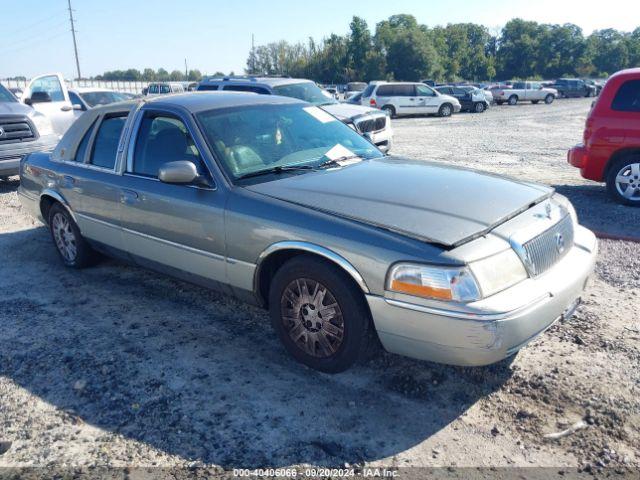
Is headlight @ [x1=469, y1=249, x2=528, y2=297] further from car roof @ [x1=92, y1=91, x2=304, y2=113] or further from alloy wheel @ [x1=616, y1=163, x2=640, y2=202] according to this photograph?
alloy wheel @ [x1=616, y1=163, x2=640, y2=202]

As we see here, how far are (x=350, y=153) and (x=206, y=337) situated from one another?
5.97 feet

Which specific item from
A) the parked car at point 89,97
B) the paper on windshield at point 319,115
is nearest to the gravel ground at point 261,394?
the paper on windshield at point 319,115

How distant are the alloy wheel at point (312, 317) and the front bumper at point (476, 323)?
0.31m

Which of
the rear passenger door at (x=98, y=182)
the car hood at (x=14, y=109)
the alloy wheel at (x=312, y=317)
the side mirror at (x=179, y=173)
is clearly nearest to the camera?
the alloy wheel at (x=312, y=317)

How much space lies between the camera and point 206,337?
407cm

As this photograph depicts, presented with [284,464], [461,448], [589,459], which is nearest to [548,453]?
[589,459]

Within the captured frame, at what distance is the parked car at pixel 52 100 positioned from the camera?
1085 centimetres

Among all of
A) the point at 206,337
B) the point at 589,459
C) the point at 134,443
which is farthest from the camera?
the point at 206,337

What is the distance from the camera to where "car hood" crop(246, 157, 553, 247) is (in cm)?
309

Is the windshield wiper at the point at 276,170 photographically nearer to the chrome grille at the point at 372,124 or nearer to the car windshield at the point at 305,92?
the chrome grille at the point at 372,124

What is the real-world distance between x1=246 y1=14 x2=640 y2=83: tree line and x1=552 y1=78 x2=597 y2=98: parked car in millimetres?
32389

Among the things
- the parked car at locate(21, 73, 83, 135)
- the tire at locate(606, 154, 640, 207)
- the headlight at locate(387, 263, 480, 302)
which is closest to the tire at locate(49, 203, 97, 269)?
the headlight at locate(387, 263, 480, 302)

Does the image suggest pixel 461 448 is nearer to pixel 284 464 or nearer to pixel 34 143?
pixel 284 464

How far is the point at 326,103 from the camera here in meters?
12.3
